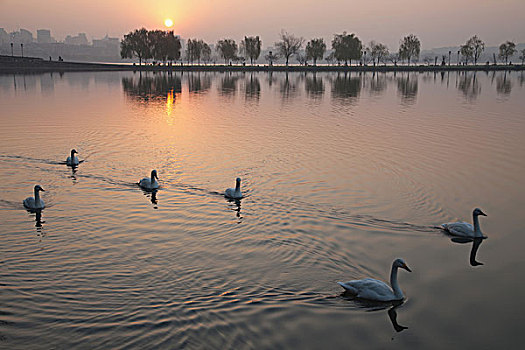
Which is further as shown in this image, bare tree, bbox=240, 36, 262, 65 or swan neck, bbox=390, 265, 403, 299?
bare tree, bbox=240, 36, 262, 65

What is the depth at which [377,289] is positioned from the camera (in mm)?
9094

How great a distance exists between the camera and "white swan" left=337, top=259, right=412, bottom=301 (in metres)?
9.08

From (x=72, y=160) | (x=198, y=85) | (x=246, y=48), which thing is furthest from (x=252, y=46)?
(x=72, y=160)

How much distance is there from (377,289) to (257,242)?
3.99m

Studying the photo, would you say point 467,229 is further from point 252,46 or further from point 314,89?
point 252,46

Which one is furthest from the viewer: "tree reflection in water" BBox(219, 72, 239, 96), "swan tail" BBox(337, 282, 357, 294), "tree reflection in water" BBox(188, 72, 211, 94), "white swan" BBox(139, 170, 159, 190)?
"tree reflection in water" BBox(188, 72, 211, 94)

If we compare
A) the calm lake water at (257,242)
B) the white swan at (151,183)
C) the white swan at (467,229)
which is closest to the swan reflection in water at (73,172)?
the calm lake water at (257,242)

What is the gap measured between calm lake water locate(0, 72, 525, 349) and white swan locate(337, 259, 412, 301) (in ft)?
0.78

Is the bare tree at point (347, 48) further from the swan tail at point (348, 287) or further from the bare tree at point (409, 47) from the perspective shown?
the swan tail at point (348, 287)

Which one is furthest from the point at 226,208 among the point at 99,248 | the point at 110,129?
the point at 110,129

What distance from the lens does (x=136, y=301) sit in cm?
902

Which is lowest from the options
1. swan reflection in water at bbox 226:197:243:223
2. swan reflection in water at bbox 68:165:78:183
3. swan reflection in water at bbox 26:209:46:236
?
swan reflection in water at bbox 26:209:46:236

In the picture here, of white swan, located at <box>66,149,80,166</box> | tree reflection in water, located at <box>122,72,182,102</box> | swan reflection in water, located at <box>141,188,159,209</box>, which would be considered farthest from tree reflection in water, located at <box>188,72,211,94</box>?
swan reflection in water, located at <box>141,188,159,209</box>

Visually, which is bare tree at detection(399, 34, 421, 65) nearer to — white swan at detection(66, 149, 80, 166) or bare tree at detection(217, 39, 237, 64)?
bare tree at detection(217, 39, 237, 64)
